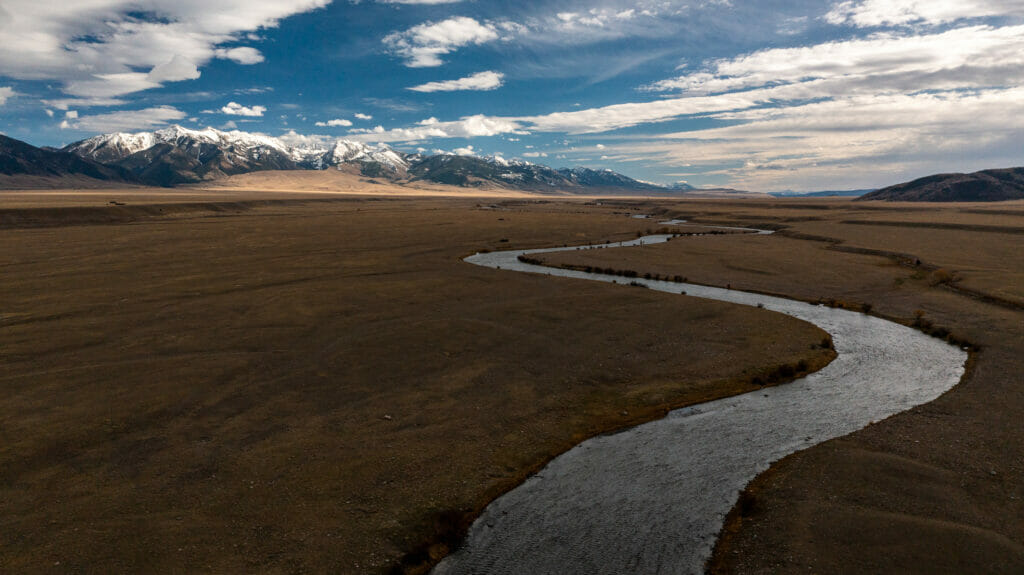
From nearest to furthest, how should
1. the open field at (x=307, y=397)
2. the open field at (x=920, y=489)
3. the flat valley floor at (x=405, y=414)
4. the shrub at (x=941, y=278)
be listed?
the open field at (x=920, y=489)
the flat valley floor at (x=405, y=414)
the open field at (x=307, y=397)
the shrub at (x=941, y=278)

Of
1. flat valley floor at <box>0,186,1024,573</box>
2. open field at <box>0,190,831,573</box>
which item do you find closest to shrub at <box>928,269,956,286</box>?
flat valley floor at <box>0,186,1024,573</box>

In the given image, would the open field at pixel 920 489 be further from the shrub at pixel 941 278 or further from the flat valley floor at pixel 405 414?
the shrub at pixel 941 278

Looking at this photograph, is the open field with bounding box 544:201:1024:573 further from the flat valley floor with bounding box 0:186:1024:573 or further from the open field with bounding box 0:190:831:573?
the open field with bounding box 0:190:831:573

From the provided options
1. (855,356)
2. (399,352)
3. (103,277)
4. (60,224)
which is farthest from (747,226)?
(60,224)

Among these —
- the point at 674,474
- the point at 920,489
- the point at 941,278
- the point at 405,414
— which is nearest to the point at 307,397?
→ the point at 405,414

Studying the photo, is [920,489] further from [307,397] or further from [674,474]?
[307,397]

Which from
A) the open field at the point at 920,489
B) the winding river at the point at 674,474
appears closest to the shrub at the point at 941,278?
the open field at the point at 920,489
